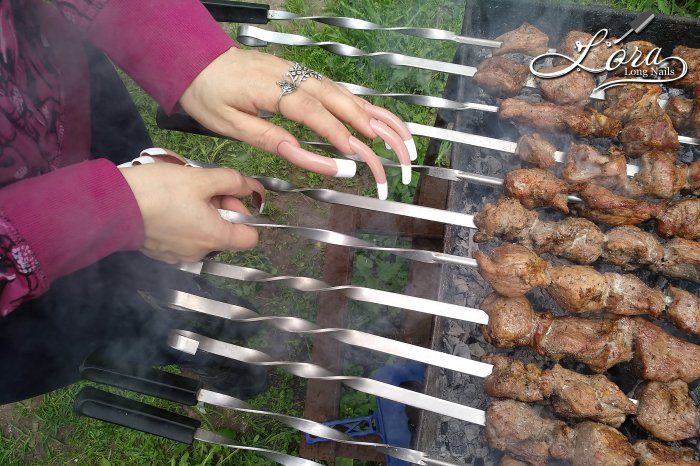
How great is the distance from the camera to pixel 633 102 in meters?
2.50

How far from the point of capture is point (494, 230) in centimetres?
228

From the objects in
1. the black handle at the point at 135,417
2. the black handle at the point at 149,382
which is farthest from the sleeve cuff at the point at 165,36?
the black handle at the point at 135,417

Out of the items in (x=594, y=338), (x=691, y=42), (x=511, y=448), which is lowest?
(x=511, y=448)

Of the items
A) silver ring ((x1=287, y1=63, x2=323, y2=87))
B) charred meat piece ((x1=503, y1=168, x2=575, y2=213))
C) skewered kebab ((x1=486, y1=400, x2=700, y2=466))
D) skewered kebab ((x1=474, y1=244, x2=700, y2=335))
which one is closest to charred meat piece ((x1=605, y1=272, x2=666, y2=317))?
skewered kebab ((x1=474, y1=244, x2=700, y2=335))

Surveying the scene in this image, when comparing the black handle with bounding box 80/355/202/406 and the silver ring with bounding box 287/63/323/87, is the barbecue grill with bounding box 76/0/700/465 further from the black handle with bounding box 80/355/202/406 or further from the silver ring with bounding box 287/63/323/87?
the silver ring with bounding box 287/63/323/87

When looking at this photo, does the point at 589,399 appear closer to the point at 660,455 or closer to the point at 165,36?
the point at 660,455

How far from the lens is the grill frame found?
226cm

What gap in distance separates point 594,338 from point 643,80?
1288 millimetres

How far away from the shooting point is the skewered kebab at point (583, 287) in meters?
2.18

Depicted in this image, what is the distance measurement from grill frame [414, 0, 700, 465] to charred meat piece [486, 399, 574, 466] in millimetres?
190

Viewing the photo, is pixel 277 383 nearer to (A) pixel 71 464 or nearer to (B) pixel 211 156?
(A) pixel 71 464

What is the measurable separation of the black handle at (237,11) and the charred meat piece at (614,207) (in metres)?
1.67

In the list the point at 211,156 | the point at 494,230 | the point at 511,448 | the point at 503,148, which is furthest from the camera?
the point at 211,156

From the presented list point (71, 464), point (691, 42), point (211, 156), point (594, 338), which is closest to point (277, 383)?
point (71, 464)
